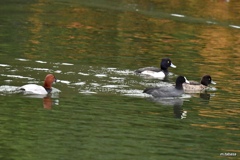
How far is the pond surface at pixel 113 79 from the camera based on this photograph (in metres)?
19.3

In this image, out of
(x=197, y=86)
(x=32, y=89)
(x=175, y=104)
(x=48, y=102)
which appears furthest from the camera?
(x=197, y=86)

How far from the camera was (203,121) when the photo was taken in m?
22.7

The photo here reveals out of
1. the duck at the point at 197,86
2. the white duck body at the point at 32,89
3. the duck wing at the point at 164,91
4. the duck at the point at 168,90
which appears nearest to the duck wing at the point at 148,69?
the duck at the point at 197,86

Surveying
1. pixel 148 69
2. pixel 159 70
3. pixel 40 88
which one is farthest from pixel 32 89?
pixel 159 70

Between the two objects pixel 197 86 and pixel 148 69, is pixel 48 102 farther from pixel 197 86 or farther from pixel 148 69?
pixel 148 69

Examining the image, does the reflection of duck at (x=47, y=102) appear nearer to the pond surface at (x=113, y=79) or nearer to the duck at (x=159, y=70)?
the pond surface at (x=113, y=79)

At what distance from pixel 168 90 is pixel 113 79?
2.33 m

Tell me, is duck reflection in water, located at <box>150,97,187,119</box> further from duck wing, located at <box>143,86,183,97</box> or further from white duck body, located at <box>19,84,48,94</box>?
white duck body, located at <box>19,84,48,94</box>

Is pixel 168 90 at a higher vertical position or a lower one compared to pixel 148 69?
lower

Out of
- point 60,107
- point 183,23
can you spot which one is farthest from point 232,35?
point 60,107

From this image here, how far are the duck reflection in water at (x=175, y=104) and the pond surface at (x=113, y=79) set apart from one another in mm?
28

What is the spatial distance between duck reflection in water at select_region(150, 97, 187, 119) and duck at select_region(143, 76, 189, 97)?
206 millimetres

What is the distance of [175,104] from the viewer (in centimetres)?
2553

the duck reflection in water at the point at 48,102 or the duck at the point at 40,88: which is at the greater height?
the duck at the point at 40,88
